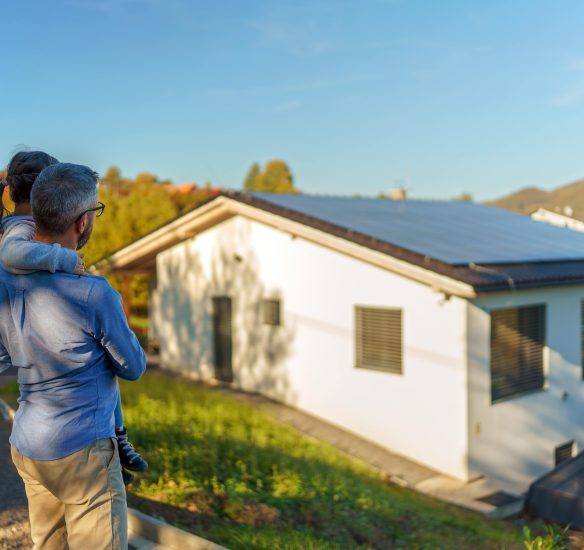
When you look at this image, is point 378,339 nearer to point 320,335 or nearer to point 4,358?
point 320,335

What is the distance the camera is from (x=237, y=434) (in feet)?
28.0

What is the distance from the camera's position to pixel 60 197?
89.4 inches

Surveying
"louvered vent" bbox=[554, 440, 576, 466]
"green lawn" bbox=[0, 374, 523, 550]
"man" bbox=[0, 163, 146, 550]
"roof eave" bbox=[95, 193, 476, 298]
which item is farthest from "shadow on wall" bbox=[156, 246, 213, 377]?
"man" bbox=[0, 163, 146, 550]

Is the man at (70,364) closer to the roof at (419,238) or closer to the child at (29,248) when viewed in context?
the child at (29,248)

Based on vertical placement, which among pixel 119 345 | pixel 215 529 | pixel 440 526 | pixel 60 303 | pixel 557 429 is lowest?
pixel 557 429

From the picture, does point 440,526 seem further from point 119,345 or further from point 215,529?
point 119,345

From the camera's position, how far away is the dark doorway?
48.3ft

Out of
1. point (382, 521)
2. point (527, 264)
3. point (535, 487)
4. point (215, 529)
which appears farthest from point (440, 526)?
point (527, 264)

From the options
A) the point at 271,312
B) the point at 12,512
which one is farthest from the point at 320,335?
the point at 12,512

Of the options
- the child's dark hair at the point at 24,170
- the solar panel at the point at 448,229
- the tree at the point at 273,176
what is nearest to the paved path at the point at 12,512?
the child's dark hair at the point at 24,170

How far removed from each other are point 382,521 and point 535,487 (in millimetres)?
3004

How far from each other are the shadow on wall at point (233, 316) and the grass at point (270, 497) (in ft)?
13.5

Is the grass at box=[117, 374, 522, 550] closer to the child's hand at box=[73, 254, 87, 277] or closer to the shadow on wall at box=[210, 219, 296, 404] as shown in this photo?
the child's hand at box=[73, 254, 87, 277]

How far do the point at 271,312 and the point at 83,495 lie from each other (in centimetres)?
1123
